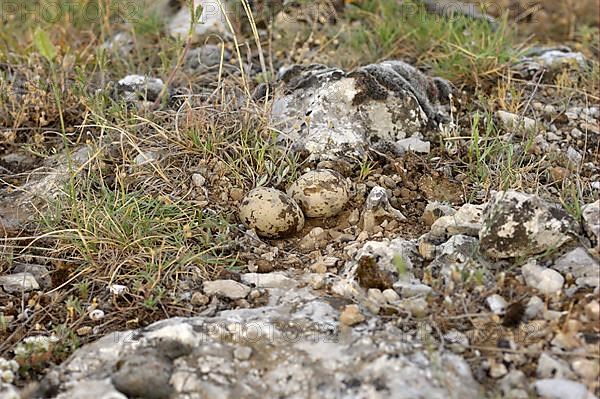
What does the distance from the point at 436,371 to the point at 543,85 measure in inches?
75.5

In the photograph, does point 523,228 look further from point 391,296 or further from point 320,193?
point 320,193

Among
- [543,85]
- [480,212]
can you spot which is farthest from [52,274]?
[543,85]

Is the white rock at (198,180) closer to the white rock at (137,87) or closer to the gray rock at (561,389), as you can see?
the white rock at (137,87)

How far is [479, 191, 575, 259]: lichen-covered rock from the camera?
229 cm

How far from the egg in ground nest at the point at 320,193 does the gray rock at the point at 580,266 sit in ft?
2.51

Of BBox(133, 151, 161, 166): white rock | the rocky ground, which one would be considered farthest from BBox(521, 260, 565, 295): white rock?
BBox(133, 151, 161, 166): white rock

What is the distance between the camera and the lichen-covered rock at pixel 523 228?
229cm

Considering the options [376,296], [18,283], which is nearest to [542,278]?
[376,296]

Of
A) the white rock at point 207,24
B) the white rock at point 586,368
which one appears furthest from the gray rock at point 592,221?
the white rock at point 207,24

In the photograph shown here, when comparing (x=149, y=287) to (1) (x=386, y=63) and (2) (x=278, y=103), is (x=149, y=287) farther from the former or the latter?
(1) (x=386, y=63)

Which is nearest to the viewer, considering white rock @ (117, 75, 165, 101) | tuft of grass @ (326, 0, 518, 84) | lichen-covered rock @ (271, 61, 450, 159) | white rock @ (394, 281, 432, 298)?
white rock @ (394, 281, 432, 298)

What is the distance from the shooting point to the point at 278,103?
127 inches

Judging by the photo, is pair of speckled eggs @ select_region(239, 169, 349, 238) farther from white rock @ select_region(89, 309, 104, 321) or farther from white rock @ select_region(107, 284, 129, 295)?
white rock @ select_region(89, 309, 104, 321)

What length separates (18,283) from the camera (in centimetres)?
250
